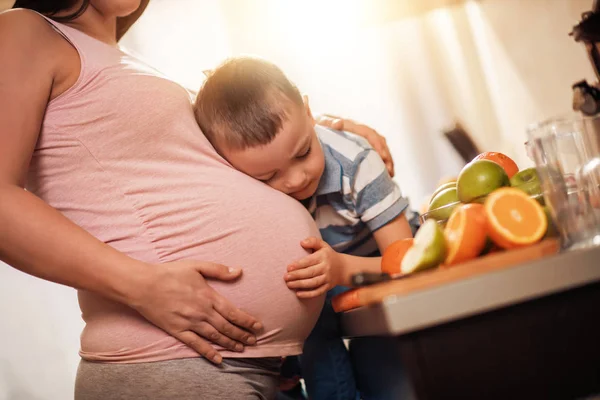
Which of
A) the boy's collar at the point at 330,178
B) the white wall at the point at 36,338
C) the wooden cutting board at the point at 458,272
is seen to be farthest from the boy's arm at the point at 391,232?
the white wall at the point at 36,338

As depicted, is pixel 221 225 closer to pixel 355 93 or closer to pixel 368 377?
pixel 368 377

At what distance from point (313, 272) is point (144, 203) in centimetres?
27

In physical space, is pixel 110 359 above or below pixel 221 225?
below

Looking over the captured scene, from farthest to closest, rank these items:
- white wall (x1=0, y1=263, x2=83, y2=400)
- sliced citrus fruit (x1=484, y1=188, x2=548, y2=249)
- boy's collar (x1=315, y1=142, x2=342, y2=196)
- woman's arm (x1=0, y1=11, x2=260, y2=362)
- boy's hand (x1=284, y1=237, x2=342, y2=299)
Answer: white wall (x1=0, y1=263, x2=83, y2=400) → boy's collar (x1=315, y1=142, x2=342, y2=196) → boy's hand (x1=284, y1=237, x2=342, y2=299) → woman's arm (x1=0, y1=11, x2=260, y2=362) → sliced citrus fruit (x1=484, y1=188, x2=548, y2=249)

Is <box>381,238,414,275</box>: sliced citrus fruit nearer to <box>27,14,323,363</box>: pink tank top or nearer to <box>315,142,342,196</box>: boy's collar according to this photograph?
<box>27,14,323,363</box>: pink tank top

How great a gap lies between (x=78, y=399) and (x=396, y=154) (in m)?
1.73

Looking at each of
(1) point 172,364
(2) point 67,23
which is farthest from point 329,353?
(2) point 67,23

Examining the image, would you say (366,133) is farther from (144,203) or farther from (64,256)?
(64,256)

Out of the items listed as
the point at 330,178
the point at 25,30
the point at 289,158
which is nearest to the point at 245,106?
the point at 289,158

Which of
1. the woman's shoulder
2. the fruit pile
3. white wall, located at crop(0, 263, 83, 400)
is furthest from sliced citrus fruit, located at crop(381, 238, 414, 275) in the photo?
white wall, located at crop(0, 263, 83, 400)

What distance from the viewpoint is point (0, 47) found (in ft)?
2.72

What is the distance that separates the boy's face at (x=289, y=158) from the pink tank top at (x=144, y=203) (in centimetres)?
11

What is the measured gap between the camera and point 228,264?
88cm

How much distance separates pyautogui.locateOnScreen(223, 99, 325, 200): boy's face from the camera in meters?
1.01
